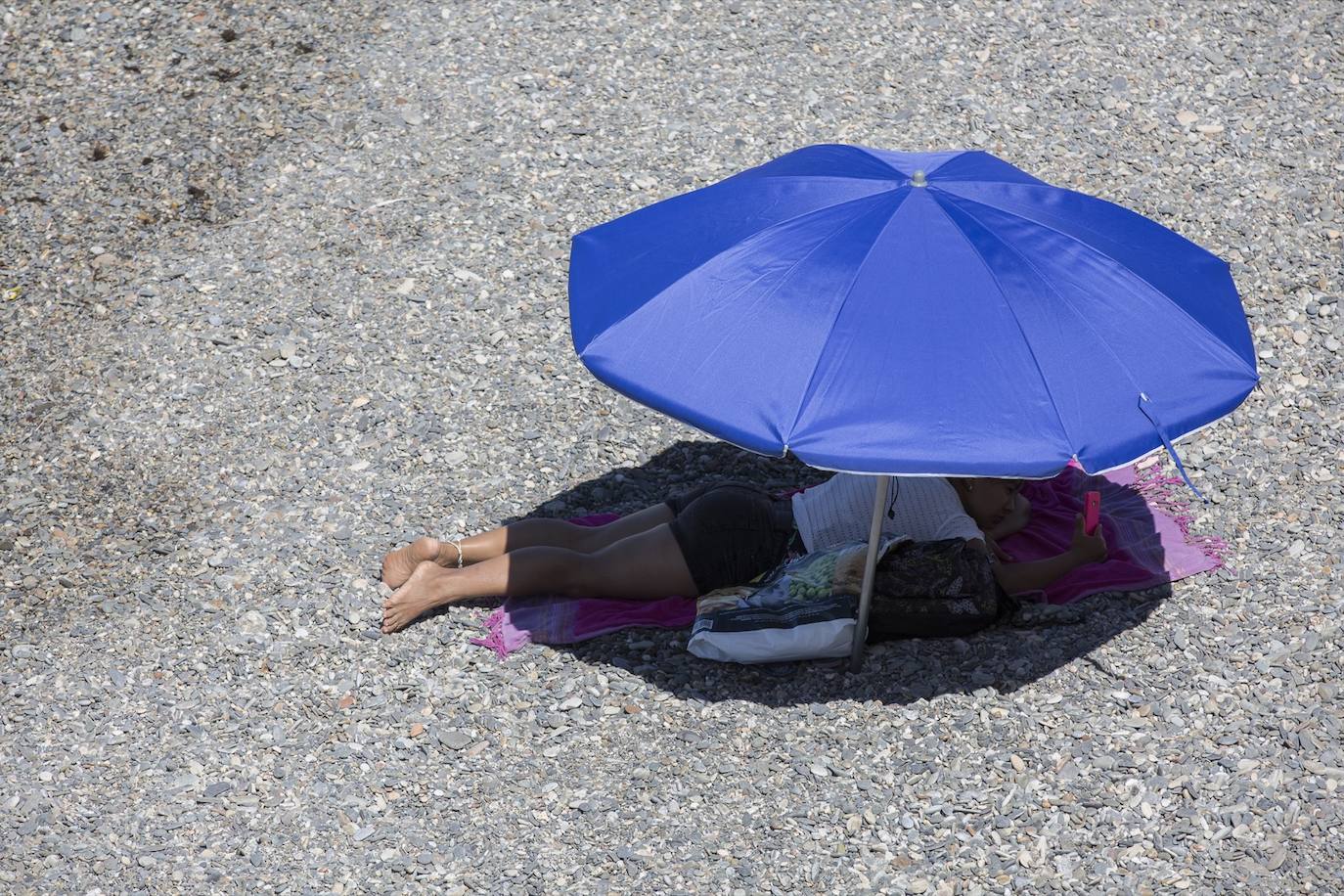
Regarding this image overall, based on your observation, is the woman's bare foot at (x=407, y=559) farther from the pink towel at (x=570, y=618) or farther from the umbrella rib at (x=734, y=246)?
the umbrella rib at (x=734, y=246)

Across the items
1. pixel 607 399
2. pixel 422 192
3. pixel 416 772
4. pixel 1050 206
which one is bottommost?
pixel 416 772

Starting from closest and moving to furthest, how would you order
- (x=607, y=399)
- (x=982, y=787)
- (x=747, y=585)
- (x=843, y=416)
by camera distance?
(x=843, y=416), (x=982, y=787), (x=747, y=585), (x=607, y=399)

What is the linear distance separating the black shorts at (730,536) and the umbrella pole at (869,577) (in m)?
0.42

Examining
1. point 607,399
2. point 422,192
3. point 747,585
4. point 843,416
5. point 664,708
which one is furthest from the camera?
point 422,192

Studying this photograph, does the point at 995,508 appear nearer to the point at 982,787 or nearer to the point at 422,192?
the point at 982,787

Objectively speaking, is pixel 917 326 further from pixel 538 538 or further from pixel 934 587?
pixel 538 538

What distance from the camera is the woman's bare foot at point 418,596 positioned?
521 cm

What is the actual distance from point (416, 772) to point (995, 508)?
99.9 inches

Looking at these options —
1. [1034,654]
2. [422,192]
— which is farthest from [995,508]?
[422,192]

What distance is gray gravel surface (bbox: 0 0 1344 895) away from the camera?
4477mm

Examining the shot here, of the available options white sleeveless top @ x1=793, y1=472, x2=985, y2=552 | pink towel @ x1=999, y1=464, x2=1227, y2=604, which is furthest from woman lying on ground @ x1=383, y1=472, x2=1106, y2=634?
pink towel @ x1=999, y1=464, x2=1227, y2=604

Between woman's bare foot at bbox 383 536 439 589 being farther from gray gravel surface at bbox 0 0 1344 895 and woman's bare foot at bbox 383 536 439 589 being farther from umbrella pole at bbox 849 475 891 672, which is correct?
umbrella pole at bbox 849 475 891 672

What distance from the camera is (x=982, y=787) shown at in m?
4.54

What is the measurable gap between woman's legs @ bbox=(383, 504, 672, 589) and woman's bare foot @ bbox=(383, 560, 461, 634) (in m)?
0.09
